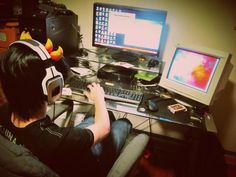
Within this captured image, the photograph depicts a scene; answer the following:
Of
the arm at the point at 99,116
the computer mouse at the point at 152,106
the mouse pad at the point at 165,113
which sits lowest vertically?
the mouse pad at the point at 165,113

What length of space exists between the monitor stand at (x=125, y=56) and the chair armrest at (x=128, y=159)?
918mm

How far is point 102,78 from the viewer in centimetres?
191

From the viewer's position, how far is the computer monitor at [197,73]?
152 centimetres

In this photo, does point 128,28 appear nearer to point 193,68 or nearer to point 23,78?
point 193,68

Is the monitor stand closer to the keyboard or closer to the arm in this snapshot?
the keyboard

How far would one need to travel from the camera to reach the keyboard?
1.58 m

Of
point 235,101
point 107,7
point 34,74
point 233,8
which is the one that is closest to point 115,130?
point 34,74

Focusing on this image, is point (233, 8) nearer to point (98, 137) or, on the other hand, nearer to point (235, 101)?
point (235, 101)

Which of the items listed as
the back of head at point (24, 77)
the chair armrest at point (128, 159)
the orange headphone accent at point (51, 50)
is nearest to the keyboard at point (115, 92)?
the orange headphone accent at point (51, 50)

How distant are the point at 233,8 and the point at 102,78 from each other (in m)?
1.15

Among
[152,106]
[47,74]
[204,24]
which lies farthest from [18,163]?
[204,24]

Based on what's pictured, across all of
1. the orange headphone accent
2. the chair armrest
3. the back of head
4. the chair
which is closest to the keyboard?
the orange headphone accent

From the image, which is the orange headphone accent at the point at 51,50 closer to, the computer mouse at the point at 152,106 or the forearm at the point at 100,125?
the forearm at the point at 100,125

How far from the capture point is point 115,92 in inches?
64.7
